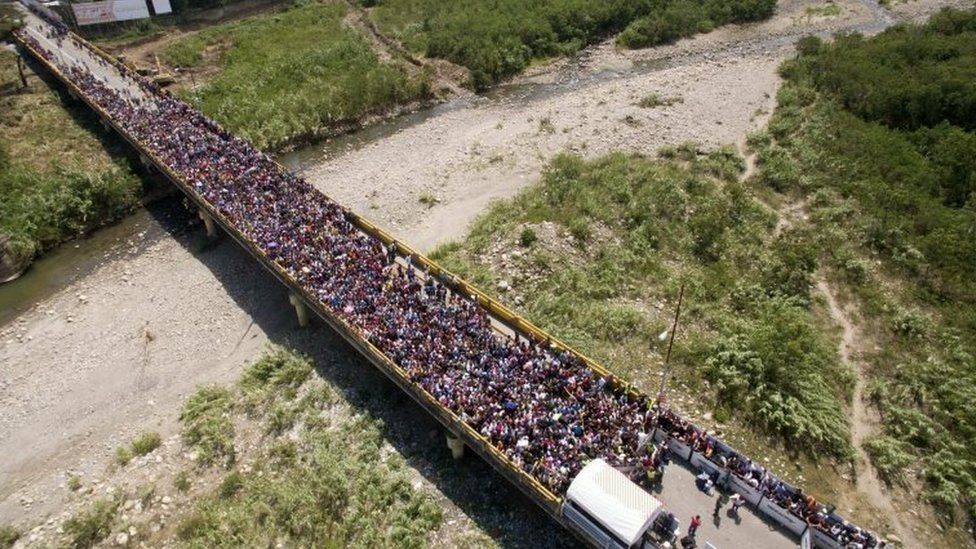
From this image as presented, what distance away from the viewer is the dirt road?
25.3m

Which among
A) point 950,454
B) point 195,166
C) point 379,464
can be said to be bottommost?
point 379,464

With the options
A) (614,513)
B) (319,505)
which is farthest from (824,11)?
(319,505)

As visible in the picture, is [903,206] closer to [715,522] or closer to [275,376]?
[715,522]

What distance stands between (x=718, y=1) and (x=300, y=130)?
5126 centimetres

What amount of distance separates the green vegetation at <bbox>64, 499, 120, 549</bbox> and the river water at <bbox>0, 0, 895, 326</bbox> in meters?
15.6

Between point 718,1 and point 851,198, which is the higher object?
point 718,1

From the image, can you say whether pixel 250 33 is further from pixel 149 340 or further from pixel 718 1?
pixel 718 1

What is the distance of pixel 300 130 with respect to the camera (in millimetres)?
47969

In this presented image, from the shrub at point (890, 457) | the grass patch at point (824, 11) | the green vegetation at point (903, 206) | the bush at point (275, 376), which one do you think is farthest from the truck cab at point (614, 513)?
the grass patch at point (824, 11)

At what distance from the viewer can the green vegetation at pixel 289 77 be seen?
48781 millimetres

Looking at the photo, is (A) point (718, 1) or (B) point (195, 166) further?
(A) point (718, 1)

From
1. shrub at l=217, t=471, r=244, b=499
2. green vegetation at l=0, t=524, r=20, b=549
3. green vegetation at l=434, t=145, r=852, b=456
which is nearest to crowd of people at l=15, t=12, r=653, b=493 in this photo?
green vegetation at l=434, t=145, r=852, b=456

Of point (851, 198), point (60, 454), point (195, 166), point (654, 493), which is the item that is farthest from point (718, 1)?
point (60, 454)

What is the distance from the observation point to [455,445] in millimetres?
23391
